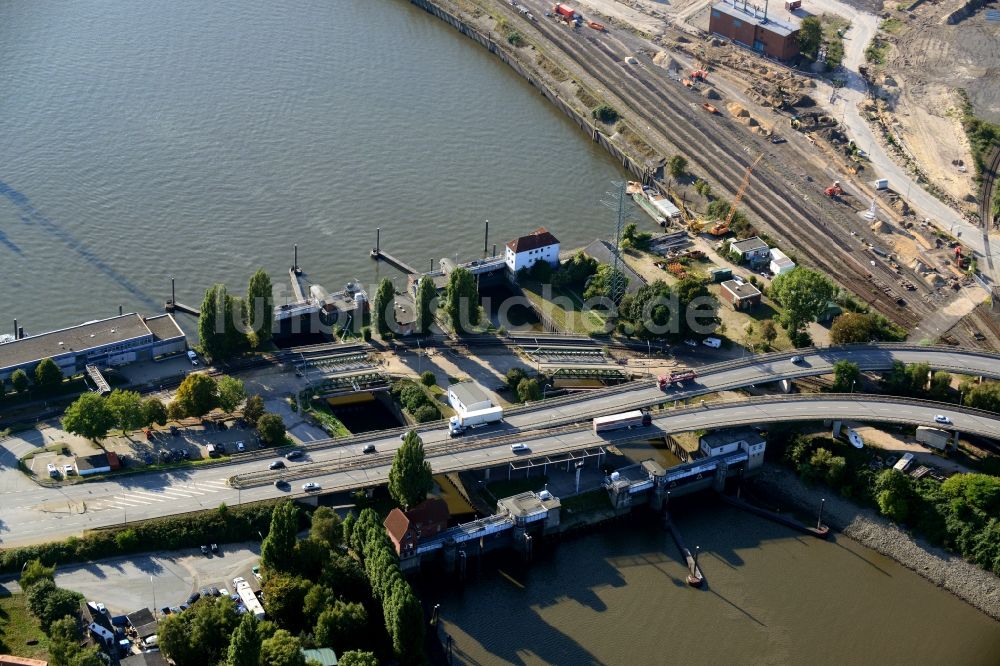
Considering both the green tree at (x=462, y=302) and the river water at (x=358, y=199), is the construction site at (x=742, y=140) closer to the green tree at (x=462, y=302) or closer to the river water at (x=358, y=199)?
the river water at (x=358, y=199)

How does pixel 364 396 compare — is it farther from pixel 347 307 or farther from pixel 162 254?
pixel 162 254

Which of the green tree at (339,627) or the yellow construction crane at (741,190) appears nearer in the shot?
the green tree at (339,627)

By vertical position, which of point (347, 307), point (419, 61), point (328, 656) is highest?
point (419, 61)

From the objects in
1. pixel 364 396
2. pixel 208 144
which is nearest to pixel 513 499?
pixel 364 396

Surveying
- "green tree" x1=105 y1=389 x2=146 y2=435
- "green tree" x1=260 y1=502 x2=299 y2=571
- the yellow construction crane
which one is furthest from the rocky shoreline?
"green tree" x1=105 y1=389 x2=146 y2=435

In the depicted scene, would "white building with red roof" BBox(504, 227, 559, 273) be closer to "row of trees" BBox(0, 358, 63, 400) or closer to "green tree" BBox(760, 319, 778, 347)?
"green tree" BBox(760, 319, 778, 347)

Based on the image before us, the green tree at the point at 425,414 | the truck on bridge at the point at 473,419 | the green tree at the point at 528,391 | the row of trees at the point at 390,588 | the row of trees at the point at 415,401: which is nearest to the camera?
the row of trees at the point at 390,588

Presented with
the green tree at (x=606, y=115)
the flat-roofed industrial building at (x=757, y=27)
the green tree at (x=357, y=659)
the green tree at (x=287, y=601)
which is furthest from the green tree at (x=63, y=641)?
the flat-roofed industrial building at (x=757, y=27)
